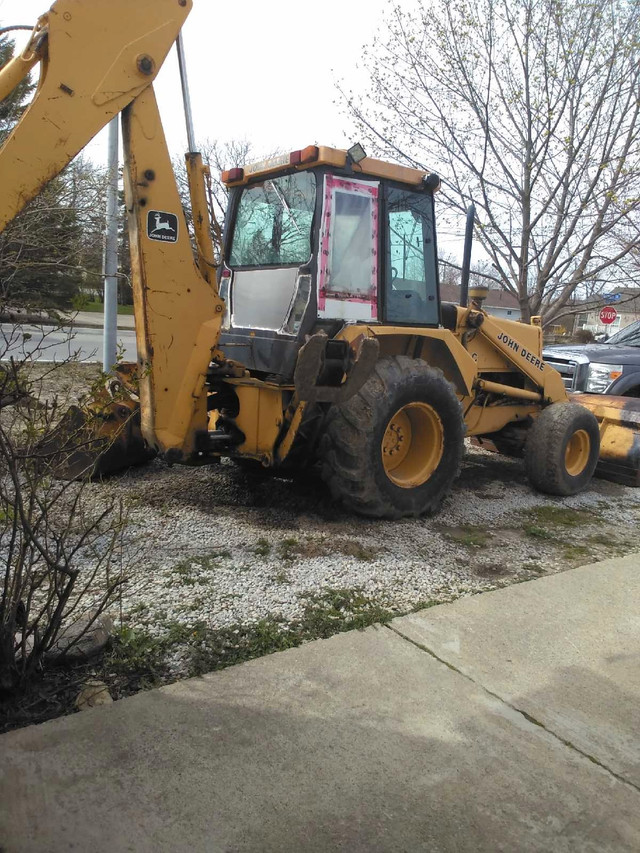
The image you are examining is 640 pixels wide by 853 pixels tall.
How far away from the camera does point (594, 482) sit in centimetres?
753

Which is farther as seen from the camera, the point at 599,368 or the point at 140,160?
the point at 599,368

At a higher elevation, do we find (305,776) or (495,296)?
(495,296)

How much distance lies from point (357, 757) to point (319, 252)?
3403 mm

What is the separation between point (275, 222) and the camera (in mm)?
5406

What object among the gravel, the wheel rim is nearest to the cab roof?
the wheel rim

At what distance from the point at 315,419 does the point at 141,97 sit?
93.1 inches

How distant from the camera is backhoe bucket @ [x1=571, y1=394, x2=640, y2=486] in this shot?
7.29 metres

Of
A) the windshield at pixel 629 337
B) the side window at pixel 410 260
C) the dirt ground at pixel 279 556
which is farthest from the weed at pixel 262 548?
the windshield at pixel 629 337

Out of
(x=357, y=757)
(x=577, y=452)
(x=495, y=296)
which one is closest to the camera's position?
(x=357, y=757)

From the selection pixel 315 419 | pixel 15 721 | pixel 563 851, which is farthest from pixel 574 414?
pixel 15 721

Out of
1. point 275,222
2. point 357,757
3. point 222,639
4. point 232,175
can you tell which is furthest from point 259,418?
point 357,757

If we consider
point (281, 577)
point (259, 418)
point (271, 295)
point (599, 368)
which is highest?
point (271, 295)

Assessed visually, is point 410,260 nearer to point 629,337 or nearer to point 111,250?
point 111,250

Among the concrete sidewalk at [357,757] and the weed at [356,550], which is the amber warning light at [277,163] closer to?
the weed at [356,550]
